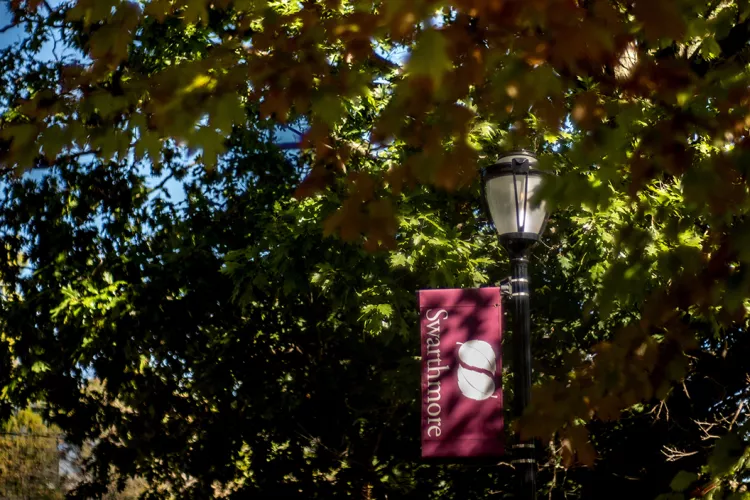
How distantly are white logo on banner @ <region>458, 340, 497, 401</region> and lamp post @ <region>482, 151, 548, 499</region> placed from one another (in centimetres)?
171

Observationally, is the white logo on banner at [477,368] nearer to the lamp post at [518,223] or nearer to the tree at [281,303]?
the tree at [281,303]

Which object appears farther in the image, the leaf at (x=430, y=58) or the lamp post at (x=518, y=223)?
the lamp post at (x=518, y=223)

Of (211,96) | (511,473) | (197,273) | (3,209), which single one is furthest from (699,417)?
(211,96)

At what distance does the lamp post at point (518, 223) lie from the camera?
633 centimetres

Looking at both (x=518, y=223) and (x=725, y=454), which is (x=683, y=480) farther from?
(x=518, y=223)

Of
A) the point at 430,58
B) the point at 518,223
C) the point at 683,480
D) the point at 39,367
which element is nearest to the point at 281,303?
the point at 39,367

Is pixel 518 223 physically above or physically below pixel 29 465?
above

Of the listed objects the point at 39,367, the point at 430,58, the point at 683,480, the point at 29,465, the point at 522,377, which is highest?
the point at 39,367

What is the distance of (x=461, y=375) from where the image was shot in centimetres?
843

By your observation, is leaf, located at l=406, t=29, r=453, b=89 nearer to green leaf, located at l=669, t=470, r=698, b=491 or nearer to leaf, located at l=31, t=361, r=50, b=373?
green leaf, located at l=669, t=470, r=698, b=491

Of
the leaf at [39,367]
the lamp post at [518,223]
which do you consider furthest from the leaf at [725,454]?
the leaf at [39,367]

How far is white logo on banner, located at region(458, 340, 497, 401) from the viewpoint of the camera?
8188mm

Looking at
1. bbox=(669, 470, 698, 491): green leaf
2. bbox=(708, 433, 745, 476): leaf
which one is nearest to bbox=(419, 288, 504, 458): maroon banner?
bbox=(669, 470, 698, 491): green leaf

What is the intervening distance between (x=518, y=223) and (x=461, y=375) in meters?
2.35
